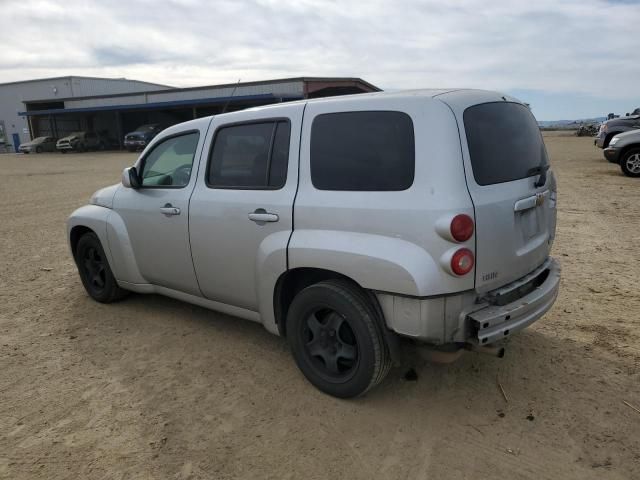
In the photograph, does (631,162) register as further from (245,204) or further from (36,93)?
(36,93)

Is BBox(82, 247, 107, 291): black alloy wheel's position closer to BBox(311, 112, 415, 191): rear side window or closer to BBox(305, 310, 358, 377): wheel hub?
BBox(305, 310, 358, 377): wheel hub

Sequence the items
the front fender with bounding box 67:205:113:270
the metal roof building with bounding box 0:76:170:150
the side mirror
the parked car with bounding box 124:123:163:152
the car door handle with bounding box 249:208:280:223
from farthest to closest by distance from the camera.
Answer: the metal roof building with bounding box 0:76:170:150 < the parked car with bounding box 124:123:163:152 < the front fender with bounding box 67:205:113:270 < the side mirror < the car door handle with bounding box 249:208:280:223

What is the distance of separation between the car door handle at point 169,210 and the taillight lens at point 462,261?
91.9 inches

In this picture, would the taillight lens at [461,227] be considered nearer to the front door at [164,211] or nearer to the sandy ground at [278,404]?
the sandy ground at [278,404]

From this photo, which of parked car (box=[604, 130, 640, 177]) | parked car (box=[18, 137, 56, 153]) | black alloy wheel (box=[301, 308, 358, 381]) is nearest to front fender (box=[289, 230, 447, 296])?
black alloy wheel (box=[301, 308, 358, 381])

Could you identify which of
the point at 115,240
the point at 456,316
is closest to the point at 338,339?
the point at 456,316

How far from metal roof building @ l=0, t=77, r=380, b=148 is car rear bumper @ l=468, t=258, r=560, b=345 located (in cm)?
2537

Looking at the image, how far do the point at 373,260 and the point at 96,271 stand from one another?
3539 millimetres

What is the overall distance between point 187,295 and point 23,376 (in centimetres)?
132

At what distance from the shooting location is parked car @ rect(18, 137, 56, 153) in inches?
1620

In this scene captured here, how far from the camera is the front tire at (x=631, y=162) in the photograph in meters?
13.0

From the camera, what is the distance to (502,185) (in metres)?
2.91

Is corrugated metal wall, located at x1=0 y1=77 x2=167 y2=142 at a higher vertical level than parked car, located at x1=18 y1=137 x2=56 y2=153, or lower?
higher

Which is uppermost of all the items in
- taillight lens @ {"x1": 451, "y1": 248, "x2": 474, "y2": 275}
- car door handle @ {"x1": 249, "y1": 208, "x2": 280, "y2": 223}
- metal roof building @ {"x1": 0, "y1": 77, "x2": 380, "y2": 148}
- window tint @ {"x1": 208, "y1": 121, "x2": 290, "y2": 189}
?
metal roof building @ {"x1": 0, "y1": 77, "x2": 380, "y2": 148}
